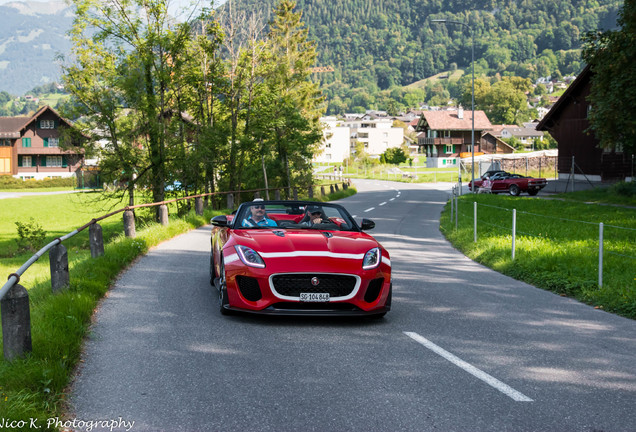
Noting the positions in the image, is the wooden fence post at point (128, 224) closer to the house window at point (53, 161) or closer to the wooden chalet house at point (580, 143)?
the wooden chalet house at point (580, 143)

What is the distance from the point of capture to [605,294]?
9500 millimetres

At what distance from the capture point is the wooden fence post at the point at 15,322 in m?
5.17

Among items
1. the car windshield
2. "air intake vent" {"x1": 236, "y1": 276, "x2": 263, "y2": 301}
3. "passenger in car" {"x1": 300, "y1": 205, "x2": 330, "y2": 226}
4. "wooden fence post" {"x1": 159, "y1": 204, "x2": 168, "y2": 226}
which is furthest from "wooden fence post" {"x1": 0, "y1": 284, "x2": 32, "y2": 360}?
"wooden fence post" {"x1": 159, "y1": 204, "x2": 168, "y2": 226}

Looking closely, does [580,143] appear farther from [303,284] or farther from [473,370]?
[473,370]

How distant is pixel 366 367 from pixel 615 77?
23.7m

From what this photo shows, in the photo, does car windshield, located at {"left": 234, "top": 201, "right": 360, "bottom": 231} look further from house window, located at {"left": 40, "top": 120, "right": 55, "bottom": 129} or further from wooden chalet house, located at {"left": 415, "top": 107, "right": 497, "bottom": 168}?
wooden chalet house, located at {"left": 415, "top": 107, "right": 497, "bottom": 168}

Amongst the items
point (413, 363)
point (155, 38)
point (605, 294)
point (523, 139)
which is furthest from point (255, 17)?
point (523, 139)

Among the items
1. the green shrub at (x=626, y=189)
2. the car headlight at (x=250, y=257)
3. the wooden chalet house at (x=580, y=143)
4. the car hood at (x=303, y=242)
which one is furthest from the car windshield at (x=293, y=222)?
the wooden chalet house at (x=580, y=143)

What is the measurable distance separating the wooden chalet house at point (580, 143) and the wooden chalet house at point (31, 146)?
60198 millimetres

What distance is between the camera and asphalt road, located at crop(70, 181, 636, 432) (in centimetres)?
447

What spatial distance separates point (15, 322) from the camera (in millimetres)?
5262

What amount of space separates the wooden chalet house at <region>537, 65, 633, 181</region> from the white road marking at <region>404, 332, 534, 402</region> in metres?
40.5

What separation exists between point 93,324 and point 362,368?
339cm

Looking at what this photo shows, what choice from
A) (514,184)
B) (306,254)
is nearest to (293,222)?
(306,254)
